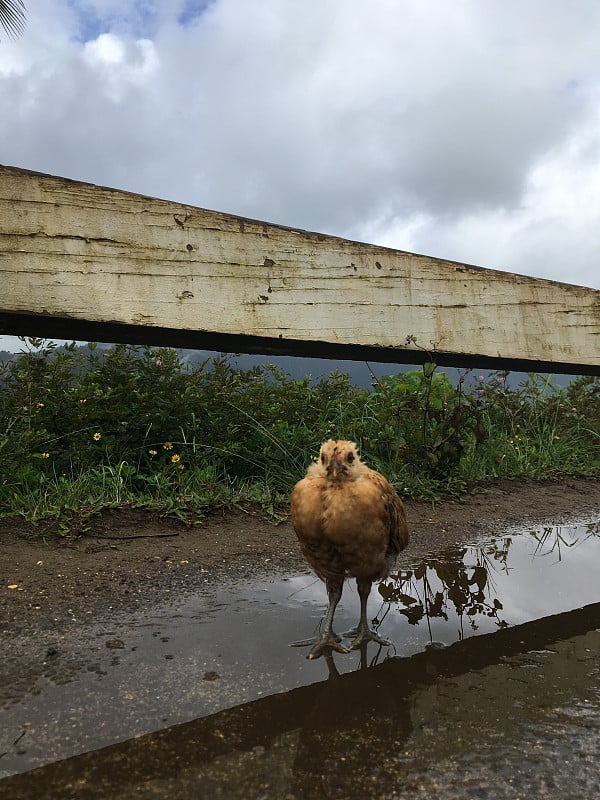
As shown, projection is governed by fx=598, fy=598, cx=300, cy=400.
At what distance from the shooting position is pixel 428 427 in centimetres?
438

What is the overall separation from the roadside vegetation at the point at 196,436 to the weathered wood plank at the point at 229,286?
63 cm

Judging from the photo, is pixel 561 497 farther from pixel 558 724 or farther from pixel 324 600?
pixel 558 724

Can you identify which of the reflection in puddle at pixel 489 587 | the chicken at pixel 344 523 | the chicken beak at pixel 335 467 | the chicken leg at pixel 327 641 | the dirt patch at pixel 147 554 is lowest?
the reflection in puddle at pixel 489 587

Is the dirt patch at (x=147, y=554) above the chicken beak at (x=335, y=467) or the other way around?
the other way around

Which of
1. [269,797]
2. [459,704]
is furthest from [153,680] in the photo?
[459,704]

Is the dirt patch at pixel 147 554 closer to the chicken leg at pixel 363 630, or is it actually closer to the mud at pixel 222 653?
the mud at pixel 222 653

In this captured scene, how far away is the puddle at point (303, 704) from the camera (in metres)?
1.18

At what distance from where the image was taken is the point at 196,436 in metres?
4.14

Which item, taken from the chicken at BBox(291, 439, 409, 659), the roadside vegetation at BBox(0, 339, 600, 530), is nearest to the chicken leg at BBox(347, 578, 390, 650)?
the chicken at BBox(291, 439, 409, 659)

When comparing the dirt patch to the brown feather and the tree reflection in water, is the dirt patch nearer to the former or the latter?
the tree reflection in water

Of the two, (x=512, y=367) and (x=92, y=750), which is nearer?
(x=92, y=750)

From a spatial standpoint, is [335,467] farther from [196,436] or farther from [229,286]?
[196,436]

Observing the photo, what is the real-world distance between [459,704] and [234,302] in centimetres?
152

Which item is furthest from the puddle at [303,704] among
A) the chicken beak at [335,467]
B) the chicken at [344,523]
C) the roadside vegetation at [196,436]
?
the roadside vegetation at [196,436]
